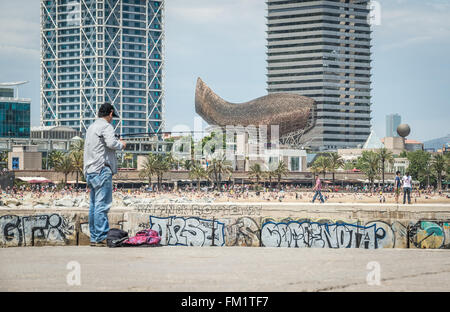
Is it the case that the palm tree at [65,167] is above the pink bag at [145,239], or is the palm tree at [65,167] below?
above

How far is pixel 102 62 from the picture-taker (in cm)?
18588

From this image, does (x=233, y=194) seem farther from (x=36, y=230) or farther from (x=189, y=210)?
(x=36, y=230)

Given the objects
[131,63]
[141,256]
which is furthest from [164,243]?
[131,63]

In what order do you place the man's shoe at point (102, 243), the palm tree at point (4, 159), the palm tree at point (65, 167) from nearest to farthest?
the man's shoe at point (102, 243)
the palm tree at point (65, 167)
the palm tree at point (4, 159)

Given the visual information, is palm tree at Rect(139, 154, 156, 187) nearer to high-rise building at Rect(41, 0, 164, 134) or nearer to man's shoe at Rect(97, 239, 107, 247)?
high-rise building at Rect(41, 0, 164, 134)

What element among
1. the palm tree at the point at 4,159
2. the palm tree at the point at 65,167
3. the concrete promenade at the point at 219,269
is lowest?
the concrete promenade at the point at 219,269

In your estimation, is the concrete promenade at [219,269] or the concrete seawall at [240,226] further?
the concrete seawall at [240,226]

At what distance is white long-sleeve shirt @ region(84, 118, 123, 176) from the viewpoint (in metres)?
9.24

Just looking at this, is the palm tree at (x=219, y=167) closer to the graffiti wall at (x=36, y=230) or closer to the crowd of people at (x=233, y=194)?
the crowd of people at (x=233, y=194)

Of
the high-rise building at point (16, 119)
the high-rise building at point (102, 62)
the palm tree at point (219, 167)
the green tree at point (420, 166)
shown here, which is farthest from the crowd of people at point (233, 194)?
the high-rise building at point (102, 62)

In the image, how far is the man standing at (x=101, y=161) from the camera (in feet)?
30.4
